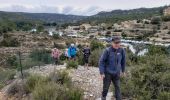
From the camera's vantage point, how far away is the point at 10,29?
111 meters

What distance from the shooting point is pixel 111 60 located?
861 cm

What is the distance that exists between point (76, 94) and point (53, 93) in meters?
0.59

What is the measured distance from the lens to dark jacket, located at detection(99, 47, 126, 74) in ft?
28.1

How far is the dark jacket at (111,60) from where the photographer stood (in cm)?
857

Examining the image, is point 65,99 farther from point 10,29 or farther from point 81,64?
point 10,29

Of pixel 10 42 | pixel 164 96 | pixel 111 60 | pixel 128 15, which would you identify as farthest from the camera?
pixel 128 15

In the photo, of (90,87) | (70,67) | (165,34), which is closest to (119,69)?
(90,87)

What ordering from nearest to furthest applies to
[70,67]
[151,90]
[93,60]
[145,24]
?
[151,90], [70,67], [93,60], [145,24]

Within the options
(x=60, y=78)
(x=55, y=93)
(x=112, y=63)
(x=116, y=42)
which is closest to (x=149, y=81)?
(x=112, y=63)

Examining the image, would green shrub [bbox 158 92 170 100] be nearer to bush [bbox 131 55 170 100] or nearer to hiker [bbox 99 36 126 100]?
bush [bbox 131 55 170 100]

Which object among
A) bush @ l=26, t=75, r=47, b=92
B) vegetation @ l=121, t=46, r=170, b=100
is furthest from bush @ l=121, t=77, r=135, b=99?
bush @ l=26, t=75, r=47, b=92

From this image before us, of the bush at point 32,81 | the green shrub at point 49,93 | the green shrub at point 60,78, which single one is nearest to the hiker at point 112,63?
the green shrub at point 49,93

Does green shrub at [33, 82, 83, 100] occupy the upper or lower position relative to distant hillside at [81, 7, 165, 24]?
upper

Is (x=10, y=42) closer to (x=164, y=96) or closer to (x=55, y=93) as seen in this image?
(x=55, y=93)
